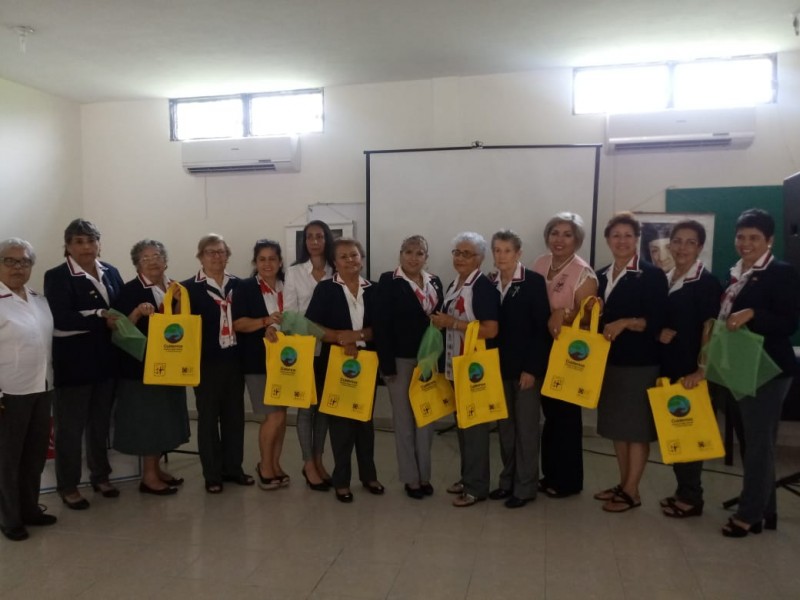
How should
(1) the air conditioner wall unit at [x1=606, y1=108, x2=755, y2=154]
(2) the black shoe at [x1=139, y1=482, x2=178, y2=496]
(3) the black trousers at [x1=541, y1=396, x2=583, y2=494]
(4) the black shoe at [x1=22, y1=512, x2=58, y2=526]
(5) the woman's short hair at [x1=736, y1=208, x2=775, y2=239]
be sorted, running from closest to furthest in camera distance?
(5) the woman's short hair at [x1=736, y1=208, x2=775, y2=239]
(4) the black shoe at [x1=22, y1=512, x2=58, y2=526]
(3) the black trousers at [x1=541, y1=396, x2=583, y2=494]
(2) the black shoe at [x1=139, y1=482, x2=178, y2=496]
(1) the air conditioner wall unit at [x1=606, y1=108, x2=755, y2=154]

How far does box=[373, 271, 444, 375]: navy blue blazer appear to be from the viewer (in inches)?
125

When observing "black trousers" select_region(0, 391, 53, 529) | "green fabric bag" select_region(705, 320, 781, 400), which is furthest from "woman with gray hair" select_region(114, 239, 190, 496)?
"green fabric bag" select_region(705, 320, 781, 400)

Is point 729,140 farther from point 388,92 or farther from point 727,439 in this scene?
point 388,92

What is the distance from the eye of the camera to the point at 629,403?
3039 millimetres

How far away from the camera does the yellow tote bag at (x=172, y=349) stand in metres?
3.20

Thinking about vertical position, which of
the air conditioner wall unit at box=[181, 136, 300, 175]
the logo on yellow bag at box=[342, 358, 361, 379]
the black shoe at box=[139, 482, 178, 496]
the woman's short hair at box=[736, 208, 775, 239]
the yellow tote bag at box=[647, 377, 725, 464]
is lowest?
the black shoe at box=[139, 482, 178, 496]

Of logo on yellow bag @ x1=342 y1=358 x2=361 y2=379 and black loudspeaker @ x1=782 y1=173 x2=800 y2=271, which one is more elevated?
black loudspeaker @ x1=782 y1=173 x2=800 y2=271

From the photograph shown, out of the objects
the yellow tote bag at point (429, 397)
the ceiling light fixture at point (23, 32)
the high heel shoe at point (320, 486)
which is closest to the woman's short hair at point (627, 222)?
the yellow tote bag at point (429, 397)

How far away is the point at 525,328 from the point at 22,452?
256 cm

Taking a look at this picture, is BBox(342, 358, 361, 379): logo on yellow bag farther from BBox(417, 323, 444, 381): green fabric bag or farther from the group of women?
BBox(417, 323, 444, 381): green fabric bag

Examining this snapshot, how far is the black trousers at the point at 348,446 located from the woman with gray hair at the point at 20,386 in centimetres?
145

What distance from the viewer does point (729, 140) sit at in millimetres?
4520

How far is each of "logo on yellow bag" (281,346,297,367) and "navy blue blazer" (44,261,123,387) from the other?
0.98 metres

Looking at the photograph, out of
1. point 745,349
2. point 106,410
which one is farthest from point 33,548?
point 745,349
